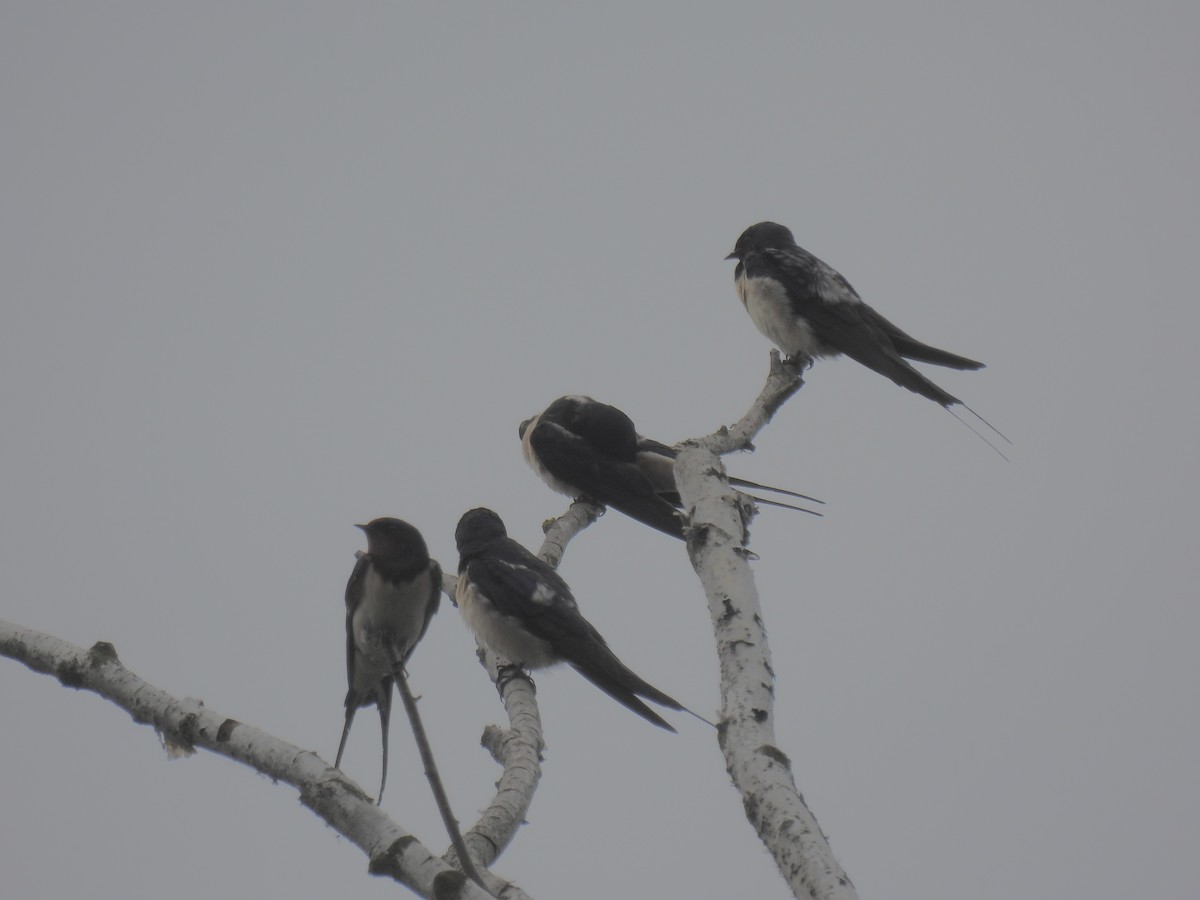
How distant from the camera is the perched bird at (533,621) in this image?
610 cm

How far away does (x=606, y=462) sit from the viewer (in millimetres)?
8719

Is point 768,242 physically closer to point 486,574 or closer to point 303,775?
point 486,574

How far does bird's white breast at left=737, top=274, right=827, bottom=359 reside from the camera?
8.74m

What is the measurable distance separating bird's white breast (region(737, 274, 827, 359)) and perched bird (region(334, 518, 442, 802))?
3.67 metres

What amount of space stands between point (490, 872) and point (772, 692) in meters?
0.80

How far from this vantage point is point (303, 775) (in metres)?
2.94

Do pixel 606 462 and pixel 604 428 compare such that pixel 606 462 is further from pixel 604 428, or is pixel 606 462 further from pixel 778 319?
pixel 778 319

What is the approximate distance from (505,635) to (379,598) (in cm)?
68

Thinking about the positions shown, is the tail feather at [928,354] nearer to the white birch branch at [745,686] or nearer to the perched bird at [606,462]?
the perched bird at [606,462]

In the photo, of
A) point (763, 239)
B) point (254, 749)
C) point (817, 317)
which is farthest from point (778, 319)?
point (254, 749)

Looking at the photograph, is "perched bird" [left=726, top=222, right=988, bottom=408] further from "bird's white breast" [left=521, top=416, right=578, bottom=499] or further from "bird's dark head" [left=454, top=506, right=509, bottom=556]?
"bird's dark head" [left=454, top=506, right=509, bottom=556]

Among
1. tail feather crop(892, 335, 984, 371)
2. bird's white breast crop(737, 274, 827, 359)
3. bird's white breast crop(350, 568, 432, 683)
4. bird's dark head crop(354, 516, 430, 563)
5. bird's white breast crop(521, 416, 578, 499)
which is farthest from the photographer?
bird's white breast crop(521, 416, 578, 499)

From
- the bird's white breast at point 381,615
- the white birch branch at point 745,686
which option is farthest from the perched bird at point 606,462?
the white birch branch at point 745,686

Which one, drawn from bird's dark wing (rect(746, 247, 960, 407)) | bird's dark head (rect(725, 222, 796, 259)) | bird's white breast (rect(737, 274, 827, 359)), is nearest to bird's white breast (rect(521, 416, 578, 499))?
bird's white breast (rect(737, 274, 827, 359))
